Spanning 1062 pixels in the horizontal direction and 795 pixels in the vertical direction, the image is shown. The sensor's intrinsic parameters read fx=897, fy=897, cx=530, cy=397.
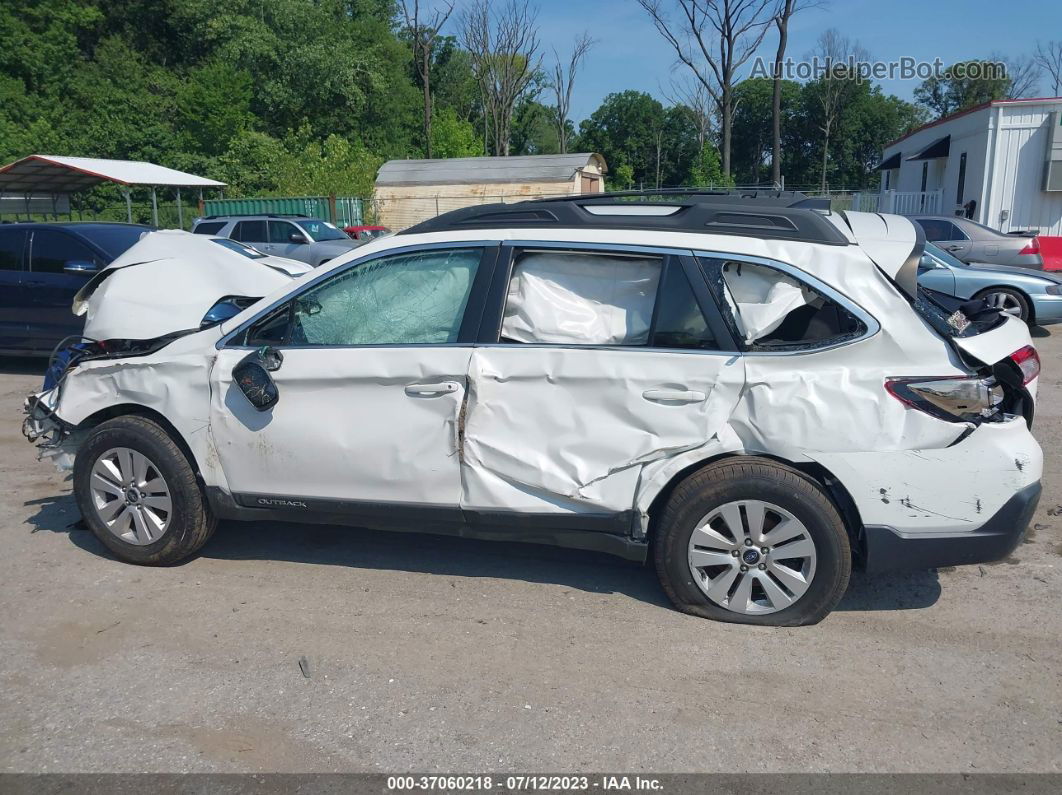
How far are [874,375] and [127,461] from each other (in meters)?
3.69

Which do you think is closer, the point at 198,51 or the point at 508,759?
the point at 508,759

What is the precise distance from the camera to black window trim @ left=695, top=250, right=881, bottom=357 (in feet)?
12.7

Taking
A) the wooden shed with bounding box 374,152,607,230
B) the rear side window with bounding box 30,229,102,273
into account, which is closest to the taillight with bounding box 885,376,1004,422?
the rear side window with bounding box 30,229,102,273

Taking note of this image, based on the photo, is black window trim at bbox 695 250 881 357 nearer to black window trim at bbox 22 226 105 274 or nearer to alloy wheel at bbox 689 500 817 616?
alloy wheel at bbox 689 500 817 616

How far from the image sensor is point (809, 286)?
3.97 meters

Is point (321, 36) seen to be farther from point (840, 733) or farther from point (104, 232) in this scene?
point (840, 733)

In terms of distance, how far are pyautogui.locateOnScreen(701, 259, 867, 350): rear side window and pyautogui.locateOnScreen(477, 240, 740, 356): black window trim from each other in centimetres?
6

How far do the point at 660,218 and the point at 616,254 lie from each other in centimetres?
28

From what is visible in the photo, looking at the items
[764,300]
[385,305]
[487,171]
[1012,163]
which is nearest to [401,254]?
[385,305]

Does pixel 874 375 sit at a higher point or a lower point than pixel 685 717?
higher

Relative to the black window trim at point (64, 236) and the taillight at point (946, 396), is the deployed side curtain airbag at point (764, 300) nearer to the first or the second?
the taillight at point (946, 396)

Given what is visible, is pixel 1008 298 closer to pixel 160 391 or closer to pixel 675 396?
pixel 675 396

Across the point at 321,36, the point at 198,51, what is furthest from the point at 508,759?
the point at 198,51

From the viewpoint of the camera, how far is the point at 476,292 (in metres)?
4.28
